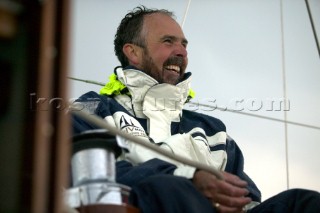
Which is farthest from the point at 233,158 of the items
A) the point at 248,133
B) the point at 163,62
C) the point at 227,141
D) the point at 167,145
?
the point at 248,133

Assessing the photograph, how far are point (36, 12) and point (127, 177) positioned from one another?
815mm

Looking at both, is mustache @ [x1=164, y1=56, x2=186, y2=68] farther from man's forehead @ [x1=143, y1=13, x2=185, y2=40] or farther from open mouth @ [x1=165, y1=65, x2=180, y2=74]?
man's forehead @ [x1=143, y1=13, x2=185, y2=40]

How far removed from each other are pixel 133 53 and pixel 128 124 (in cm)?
56

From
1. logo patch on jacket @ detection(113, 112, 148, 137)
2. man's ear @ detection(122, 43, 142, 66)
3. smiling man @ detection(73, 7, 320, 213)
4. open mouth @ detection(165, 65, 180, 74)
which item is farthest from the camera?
man's ear @ detection(122, 43, 142, 66)

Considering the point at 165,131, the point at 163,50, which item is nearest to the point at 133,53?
the point at 163,50

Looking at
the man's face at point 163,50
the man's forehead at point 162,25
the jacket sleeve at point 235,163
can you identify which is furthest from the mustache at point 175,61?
the jacket sleeve at point 235,163

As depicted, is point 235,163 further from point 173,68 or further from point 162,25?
point 162,25

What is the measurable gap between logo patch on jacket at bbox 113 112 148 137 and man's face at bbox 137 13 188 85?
298 millimetres

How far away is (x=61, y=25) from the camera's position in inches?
32.0

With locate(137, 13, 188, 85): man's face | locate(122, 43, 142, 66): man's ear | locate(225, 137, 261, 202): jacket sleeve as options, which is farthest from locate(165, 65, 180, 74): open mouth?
locate(225, 137, 261, 202): jacket sleeve

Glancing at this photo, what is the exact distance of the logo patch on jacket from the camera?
6.45 feet

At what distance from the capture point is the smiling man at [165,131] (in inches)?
53.9

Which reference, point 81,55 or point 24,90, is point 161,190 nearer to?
point 24,90

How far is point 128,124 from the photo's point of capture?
199 centimetres
